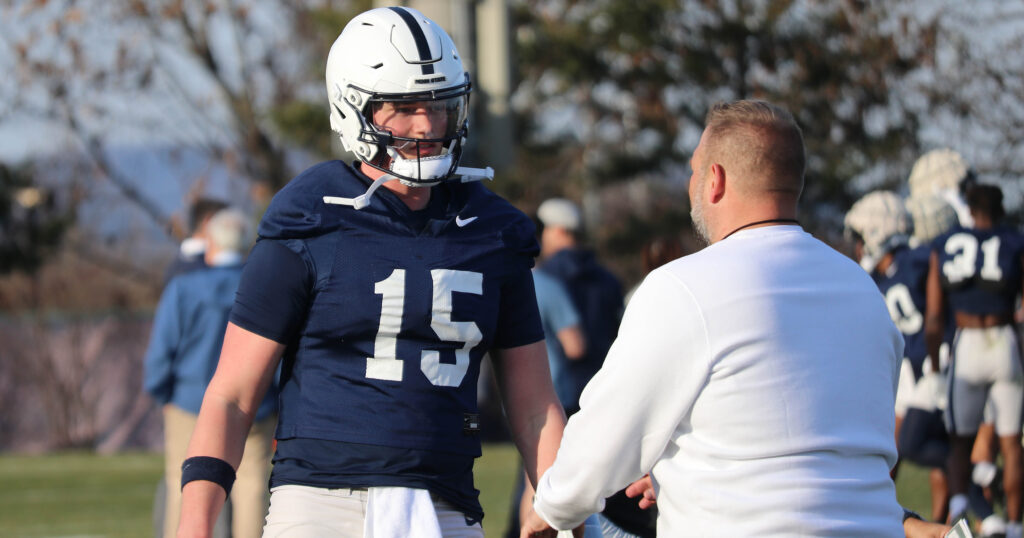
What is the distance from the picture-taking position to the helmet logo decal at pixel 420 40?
3156mm

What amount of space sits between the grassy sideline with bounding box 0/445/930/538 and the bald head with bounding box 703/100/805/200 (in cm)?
679

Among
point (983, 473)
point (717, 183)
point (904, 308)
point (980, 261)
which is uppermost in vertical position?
point (717, 183)

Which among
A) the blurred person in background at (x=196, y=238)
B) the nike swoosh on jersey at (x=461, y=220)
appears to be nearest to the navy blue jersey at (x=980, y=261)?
the blurred person in background at (x=196, y=238)

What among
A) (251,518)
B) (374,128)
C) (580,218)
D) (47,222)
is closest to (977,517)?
(580,218)

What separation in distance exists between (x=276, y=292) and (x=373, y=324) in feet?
0.73

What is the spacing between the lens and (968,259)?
7.71 m

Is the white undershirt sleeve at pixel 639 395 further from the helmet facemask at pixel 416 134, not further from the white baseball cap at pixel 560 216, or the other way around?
the white baseball cap at pixel 560 216

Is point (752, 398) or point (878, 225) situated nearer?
point (752, 398)

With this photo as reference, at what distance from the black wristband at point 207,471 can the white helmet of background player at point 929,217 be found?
578 centimetres

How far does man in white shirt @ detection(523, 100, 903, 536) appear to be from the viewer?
2.48 meters

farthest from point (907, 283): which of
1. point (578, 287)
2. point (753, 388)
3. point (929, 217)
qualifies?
point (753, 388)

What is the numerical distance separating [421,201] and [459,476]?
644 mm

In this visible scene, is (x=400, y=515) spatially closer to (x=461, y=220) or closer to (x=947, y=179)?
(x=461, y=220)

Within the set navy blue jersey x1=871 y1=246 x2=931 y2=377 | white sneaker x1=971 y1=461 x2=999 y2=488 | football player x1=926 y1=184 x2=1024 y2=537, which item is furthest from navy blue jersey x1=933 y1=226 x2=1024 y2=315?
white sneaker x1=971 y1=461 x2=999 y2=488
